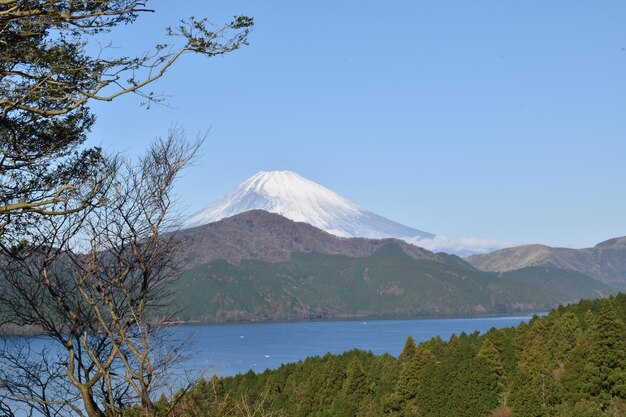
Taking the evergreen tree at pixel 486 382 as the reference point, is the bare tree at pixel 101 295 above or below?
above

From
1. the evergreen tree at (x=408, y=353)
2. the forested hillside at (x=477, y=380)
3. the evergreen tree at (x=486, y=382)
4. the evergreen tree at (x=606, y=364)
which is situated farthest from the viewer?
the evergreen tree at (x=408, y=353)

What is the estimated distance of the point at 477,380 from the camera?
44.8 meters

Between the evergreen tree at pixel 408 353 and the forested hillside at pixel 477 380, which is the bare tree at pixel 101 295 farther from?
the evergreen tree at pixel 408 353

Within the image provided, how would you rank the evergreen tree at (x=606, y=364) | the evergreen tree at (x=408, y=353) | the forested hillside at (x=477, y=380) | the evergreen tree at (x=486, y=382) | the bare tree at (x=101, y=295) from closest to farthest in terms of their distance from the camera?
the bare tree at (x=101, y=295)
the evergreen tree at (x=606, y=364)
the forested hillside at (x=477, y=380)
the evergreen tree at (x=486, y=382)
the evergreen tree at (x=408, y=353)

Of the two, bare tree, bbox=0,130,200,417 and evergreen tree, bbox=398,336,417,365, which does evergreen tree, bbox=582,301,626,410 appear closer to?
evergreen tree, bbox=398,336,417,365

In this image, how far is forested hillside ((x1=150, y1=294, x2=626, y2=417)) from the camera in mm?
40250

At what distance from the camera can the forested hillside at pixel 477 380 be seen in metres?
40.2

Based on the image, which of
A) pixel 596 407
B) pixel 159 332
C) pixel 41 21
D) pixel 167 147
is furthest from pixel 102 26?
pixel 596 407

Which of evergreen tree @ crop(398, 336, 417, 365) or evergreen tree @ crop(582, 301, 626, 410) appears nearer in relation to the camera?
evergreen tree @ crop(582, 301, 626, 410)

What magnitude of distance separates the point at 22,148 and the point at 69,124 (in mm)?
660

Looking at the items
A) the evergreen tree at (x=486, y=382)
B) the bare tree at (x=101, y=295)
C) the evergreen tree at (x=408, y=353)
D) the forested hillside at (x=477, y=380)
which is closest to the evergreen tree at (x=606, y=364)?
the forested hillside at (x=477, y=380)

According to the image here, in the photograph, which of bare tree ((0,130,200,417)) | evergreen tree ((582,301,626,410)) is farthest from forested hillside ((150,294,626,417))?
bare tree ((0,130,200,417))

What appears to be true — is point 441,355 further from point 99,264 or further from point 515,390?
point 99,264

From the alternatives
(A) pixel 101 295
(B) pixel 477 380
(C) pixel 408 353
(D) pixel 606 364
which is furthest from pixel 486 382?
(A) pixel 101 295
